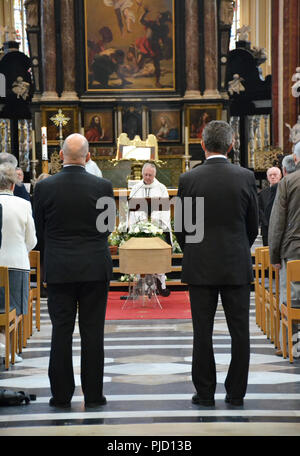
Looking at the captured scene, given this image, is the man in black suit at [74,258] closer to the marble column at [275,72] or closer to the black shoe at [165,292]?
the black shoe at [165,292]

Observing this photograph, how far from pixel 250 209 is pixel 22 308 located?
8.95 feet

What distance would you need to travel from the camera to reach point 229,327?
5.44 m

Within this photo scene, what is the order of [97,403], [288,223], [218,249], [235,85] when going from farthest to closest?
[235,85]
[288,223]
[97,403]
[218,249]

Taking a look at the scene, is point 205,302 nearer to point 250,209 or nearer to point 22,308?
point 250,209

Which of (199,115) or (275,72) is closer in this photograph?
(199,115)

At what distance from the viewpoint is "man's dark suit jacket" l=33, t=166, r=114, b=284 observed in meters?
5.37

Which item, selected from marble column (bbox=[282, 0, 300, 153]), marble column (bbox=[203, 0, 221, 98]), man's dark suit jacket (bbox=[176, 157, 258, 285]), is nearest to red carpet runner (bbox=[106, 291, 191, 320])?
man's dark suit jacket (bbox=[176, 157, 258, 285])

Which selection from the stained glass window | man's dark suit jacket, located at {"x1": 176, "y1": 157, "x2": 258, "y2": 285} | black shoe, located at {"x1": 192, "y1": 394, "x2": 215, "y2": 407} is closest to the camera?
man's dark suit jacket, located at {"x1": 176, "y1": 157, "x2": 258, "y2": 285}

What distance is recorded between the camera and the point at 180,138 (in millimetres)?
20438

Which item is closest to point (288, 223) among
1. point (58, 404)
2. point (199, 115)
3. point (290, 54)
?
point (58, 404)

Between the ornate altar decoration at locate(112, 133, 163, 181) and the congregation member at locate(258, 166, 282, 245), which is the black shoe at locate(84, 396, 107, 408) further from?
the ornate altar decoration at locate(112, 133, 163, 181)

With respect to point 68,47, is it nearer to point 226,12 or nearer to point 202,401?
point 226,12

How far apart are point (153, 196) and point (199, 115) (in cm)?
883

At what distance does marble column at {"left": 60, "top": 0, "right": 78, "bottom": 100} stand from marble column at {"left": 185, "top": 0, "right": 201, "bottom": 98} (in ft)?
9.71
